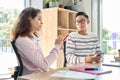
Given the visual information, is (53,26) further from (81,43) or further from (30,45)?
(30,45)

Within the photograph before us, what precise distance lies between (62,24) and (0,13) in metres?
1.12

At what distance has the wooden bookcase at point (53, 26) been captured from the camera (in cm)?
334

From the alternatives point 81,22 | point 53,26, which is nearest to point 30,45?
point 81,22

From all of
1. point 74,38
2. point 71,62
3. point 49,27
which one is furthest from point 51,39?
point 71,62

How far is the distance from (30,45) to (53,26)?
1.78m

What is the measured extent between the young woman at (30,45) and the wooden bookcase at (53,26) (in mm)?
1466

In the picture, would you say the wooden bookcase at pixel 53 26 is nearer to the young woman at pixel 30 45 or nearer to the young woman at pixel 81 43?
the young woman at pixel 81 43

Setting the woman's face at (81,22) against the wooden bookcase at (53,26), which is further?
the wooden bookcase at (53,26)

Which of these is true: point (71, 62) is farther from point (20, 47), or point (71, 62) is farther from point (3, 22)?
point (3, 22)

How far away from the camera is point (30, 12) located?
6.04 ft

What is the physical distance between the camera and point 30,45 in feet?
5.27

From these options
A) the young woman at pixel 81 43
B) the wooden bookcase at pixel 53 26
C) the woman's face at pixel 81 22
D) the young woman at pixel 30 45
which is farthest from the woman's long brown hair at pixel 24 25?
the wooden bookcase at pixel 53 26

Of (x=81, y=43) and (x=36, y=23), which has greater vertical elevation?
(x=36, y=23)

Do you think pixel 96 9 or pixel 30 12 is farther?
pixel 96 9
